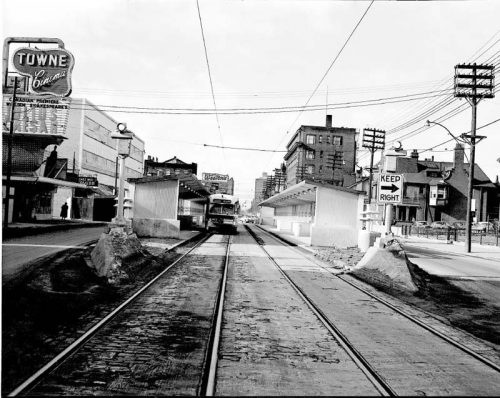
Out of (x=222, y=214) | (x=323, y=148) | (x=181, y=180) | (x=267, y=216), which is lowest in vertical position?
(x=222, y=214)

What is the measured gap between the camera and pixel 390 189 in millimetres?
13672

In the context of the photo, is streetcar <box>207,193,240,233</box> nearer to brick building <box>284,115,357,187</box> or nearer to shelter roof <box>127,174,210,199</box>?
shelter roof <box>127,174,210,199</box>

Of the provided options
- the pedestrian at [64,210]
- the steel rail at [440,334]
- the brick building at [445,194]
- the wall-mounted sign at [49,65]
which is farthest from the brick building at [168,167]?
the steel rail at [440,334]

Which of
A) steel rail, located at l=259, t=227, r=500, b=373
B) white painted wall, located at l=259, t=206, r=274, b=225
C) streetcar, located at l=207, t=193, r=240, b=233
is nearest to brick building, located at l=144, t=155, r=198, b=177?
Answer: white painted wall, located at l=259, t=206, r=274, b=225

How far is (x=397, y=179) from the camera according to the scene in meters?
13.8

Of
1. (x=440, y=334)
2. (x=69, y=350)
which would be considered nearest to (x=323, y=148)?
(x=440, y=334)

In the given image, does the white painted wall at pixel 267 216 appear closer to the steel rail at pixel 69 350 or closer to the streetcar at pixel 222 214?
the streetcar at pixel 222 214

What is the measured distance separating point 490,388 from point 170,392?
A: 3.37 metres

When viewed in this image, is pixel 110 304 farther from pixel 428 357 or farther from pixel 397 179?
pixel 397 179

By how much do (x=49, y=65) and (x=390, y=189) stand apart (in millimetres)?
12349

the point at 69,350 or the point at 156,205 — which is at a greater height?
the point at 156,205

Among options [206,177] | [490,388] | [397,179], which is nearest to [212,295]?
[490,388]

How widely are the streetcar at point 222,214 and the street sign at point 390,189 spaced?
23.2 meters

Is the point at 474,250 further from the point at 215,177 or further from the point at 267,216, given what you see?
the point at 215,177
